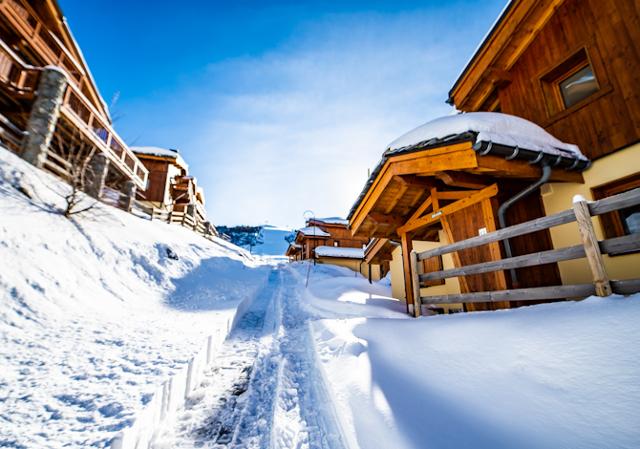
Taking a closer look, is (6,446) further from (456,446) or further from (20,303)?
(456,446)

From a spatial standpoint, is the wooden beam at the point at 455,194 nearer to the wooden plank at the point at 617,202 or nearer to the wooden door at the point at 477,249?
the wooden door at the point at 477,249

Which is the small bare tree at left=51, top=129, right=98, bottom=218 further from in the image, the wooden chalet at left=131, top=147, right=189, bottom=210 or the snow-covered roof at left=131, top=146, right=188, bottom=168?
the snow-covered roof at left=131, top=146, right=188, bottom=168

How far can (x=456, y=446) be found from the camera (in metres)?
1.81

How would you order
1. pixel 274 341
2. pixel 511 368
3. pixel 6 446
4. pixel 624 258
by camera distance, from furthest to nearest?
pixel 274 341
pixel 624 258
pixel 511 368
pixel 6 446

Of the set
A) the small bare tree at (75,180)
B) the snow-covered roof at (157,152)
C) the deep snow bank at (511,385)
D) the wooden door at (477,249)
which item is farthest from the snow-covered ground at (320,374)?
the snow-covered roof at (157,152)

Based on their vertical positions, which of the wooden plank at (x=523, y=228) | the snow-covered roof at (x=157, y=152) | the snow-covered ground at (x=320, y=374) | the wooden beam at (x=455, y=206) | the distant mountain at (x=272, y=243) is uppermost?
the distant mountain at (x=272, y=243)

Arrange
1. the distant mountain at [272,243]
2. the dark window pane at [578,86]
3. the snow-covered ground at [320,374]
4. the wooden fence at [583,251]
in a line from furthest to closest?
the distant mountain at [272,243] < the dark window pane at [578,86] < the wooden fence at [583,251] < the snow-covered ground at [320,374]

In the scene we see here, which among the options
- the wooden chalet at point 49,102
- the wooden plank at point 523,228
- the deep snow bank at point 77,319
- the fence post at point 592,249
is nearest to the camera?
the deep snow bank at point 77,319

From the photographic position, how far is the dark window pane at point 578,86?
572 cm

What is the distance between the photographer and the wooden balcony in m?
9.37

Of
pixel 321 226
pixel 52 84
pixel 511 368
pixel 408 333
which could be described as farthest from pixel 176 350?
pixel 321 226

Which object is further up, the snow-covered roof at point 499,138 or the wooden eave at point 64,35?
the wooden eave at point 64,35

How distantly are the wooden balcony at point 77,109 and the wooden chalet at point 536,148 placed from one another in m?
12.7

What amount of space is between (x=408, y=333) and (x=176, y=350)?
3.34 metres
